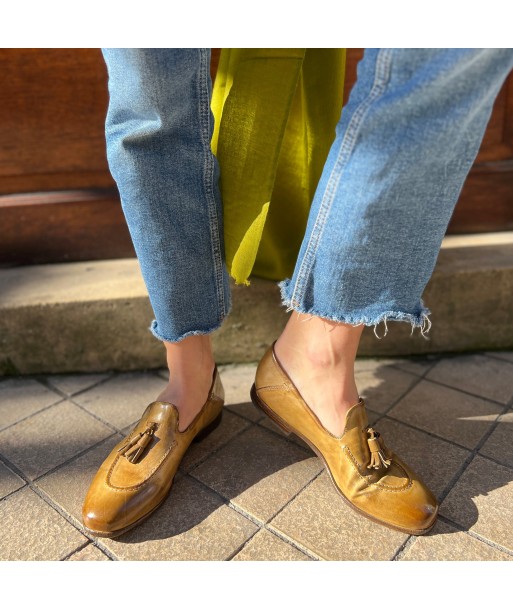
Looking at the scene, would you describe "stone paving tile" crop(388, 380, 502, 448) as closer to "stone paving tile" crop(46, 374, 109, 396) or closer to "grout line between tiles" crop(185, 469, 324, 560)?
"grout line between tiles" crop(185, 469, 324, 560)

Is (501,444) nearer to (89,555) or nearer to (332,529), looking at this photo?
(332,529)

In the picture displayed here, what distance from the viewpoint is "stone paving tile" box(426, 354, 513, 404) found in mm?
1267

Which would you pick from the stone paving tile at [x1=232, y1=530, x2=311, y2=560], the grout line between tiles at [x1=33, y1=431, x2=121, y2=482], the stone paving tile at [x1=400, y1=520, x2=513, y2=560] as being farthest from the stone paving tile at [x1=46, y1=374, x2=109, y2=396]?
the stone paving tile at [x1=400, y1=520, x2=513, y2=560]

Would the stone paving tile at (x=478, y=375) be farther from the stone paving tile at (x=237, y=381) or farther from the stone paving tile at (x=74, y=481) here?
the stone paving tile at (x=74, y=481)

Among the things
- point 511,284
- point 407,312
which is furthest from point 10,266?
point 511,284

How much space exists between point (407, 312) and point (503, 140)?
3.41ft

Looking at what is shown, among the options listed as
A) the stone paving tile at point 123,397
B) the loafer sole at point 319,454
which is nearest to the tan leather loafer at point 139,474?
the loafer sole at point 319,454

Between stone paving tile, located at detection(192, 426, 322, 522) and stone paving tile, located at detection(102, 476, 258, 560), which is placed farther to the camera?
stone paving tile, located at detection(192, 426, 322, 522)

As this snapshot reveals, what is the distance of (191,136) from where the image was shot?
825mm

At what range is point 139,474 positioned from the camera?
0.92 meters

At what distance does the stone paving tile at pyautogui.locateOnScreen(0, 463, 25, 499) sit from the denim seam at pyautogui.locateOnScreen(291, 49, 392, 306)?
2.28 feet

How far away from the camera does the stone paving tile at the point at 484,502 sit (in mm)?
868

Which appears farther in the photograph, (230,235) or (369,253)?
(230,235)

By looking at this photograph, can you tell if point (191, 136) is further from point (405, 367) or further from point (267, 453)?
point (405, 367)
